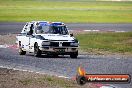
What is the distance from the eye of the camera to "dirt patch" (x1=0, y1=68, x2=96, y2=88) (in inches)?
580

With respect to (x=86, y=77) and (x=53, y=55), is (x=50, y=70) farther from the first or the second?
(x=86, y=77)

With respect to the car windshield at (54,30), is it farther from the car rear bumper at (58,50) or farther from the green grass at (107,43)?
the green grass at (107,43)

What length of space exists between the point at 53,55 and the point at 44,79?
10.6 metres

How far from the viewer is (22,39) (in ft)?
92.1

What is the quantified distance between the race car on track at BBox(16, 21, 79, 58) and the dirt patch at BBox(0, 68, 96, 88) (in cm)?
704

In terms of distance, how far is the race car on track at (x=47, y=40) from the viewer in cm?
2544

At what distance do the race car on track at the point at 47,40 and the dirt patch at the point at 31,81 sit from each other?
23.1 ft

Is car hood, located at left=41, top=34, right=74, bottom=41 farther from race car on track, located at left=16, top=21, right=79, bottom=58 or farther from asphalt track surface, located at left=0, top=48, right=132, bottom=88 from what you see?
asphalt track surface, located at left=0, top=48, right=132, bottom=88

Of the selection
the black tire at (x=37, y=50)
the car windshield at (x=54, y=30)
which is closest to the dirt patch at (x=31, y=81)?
the black tire at (x=37, y=50)

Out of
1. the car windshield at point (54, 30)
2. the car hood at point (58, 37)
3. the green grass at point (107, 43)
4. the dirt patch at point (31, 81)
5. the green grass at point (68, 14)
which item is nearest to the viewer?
the dirt patch at point (31, 81)

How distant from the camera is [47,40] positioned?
83.9 feet

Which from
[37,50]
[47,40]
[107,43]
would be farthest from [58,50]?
[107,43]

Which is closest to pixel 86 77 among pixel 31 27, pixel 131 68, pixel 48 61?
pixel 131 68

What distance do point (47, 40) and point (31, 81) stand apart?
391 inches
